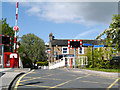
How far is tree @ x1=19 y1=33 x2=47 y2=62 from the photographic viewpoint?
60031 mm

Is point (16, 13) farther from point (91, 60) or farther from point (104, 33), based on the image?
point (91, 60)

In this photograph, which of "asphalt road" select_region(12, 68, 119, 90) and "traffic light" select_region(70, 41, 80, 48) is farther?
"traffic light" select_region(70, 41, 80, 48)

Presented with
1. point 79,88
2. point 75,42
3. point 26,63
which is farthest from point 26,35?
point 79,88

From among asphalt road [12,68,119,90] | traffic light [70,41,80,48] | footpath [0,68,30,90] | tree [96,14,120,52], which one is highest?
tree [96,14,120,52]

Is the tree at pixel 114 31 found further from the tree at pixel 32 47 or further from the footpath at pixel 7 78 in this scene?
the tree at pixel 32 47

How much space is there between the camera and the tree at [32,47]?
2363 inches

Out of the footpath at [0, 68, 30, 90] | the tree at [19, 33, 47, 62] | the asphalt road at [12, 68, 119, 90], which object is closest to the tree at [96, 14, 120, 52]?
the asphalt road at [12, 68, 119, 90]

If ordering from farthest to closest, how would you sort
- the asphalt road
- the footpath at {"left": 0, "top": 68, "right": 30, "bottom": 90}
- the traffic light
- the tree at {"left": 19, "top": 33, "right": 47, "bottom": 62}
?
1. the tree at {"left": 19, "top": 33, "right": 47, "bottom": 62}
2. the traffic light
3. the asphalt road
4. the footpath at {"left": 0, "top": 68, "right": 30, "bottom": 90}

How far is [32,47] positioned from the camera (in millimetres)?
60656

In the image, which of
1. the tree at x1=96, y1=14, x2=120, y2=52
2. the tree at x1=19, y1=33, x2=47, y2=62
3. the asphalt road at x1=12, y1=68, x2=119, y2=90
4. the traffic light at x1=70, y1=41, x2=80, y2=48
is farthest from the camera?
the tree at x1=19, y1=33, x2=47, y2=62

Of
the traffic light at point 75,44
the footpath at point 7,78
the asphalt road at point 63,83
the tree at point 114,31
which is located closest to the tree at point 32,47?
the traffic light at point 75,44

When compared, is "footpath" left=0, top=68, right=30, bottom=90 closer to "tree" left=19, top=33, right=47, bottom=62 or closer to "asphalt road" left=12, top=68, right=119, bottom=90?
"asphalt road" left=12, top=68, right=119, bottom=90

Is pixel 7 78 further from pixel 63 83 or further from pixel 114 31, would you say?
pixel 114 31

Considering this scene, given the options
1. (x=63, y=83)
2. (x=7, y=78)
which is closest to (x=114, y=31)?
(x=63, y=83)
